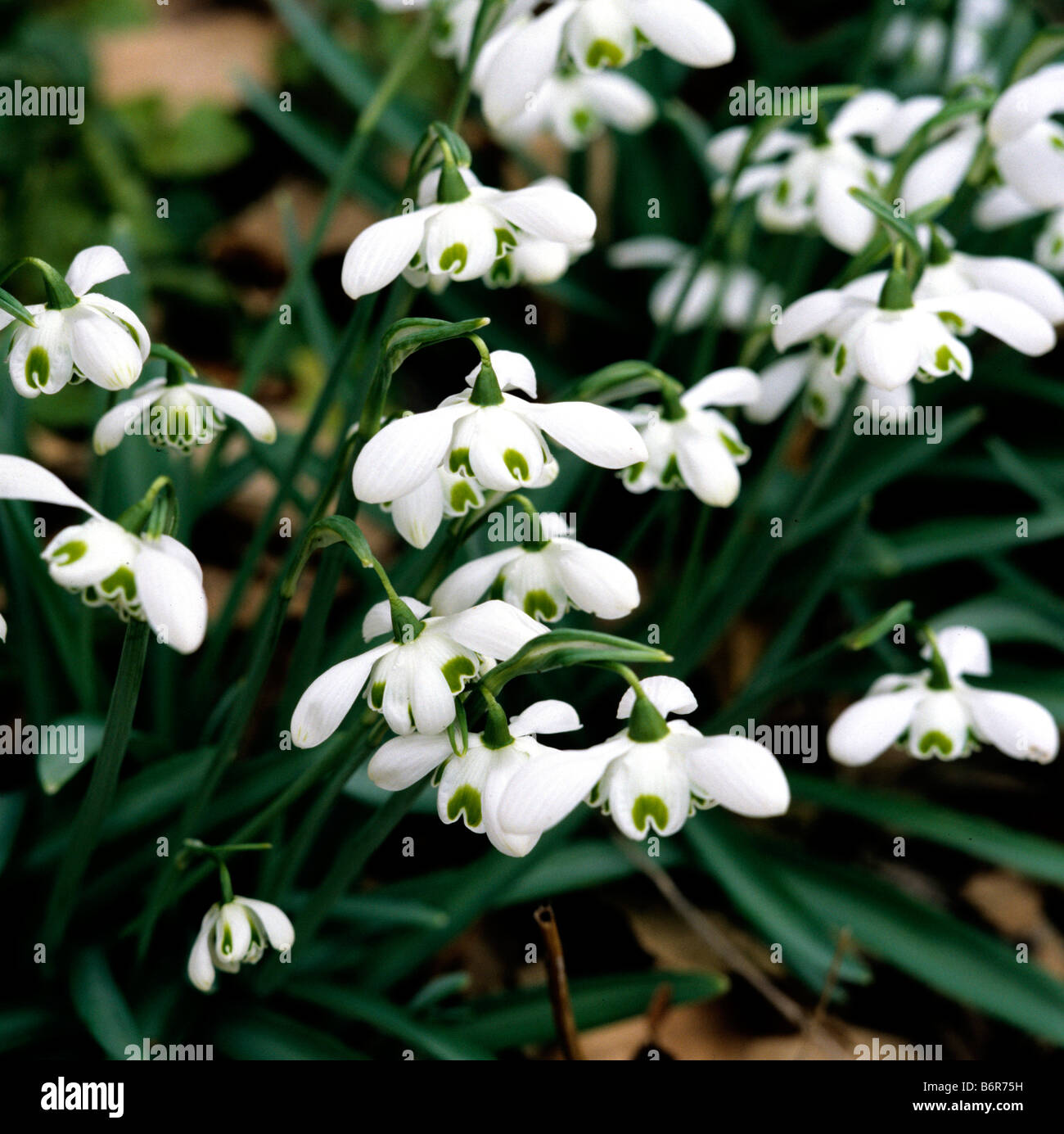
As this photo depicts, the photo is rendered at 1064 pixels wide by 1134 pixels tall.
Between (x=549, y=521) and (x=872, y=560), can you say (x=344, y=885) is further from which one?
(x=872, y=560)

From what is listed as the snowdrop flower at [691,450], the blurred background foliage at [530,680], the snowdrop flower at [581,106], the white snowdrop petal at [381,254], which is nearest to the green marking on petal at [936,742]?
the blurred background foliage at [530,680]

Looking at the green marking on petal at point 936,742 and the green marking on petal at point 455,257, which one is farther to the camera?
the green marking on petal at point 936,742

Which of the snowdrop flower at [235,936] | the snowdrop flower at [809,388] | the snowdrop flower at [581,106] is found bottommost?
the snowdrop flower at [235,936]

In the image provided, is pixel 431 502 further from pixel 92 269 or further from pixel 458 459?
pixel 92 269
